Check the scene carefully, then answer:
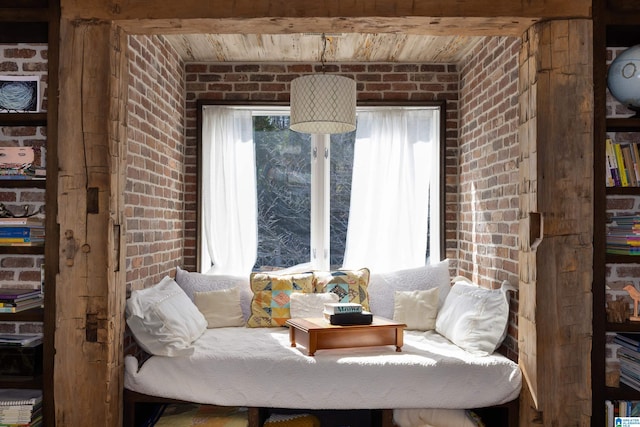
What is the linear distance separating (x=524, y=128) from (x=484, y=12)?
655mm

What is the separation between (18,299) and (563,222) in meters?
2.85

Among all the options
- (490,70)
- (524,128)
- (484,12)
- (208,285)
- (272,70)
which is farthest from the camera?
(272,70)

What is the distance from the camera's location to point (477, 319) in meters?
3.55

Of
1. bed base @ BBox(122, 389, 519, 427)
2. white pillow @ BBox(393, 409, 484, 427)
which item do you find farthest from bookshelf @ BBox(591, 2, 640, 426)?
white pillow @ BBox(393, 409, 484, 427)

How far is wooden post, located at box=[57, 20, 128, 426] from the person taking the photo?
2.93 m

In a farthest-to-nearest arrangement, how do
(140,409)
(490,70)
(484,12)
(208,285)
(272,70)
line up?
1. (272,70)
2. (208,285)
3. (490,70)
4. (140,409)
5. (484,12)

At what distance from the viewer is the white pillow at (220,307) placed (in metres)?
4.24

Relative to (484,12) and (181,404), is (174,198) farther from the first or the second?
(484,12)

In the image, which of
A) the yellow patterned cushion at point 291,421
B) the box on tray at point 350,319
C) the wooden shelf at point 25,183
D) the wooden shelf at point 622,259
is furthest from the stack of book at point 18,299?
the wooden shelf at point 622,259

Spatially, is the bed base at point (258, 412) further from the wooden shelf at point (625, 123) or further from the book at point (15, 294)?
the wooden shelf at point (625, 123)

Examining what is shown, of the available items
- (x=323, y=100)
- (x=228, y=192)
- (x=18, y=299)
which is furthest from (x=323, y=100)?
(x=18, y=299)

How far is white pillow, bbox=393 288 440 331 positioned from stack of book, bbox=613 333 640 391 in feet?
4.33

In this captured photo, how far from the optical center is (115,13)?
2.93 metres

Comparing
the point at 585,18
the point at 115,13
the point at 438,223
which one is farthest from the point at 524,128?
the point at 115,13
